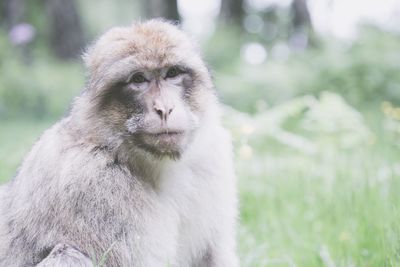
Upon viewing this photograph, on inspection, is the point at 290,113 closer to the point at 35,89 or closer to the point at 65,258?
the point at 65,258

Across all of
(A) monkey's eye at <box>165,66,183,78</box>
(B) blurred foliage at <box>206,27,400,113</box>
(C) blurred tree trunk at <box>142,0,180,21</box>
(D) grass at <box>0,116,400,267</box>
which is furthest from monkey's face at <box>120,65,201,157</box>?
(C) blurred tree trunk at <box>142,0,180,21</box>

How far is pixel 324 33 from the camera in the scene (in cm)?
984

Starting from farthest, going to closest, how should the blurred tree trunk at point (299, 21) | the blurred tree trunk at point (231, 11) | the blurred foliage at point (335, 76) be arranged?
the blurred tree trunk at point (231, 11) → the blurred tree trunk at point (299, 21) → the blurred foliage at point (335, 76)

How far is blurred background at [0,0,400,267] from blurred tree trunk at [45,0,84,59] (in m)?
0.02

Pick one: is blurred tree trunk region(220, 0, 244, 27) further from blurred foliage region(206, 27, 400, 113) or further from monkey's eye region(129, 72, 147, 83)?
monkey's eye region(129, 72, 147, 83)

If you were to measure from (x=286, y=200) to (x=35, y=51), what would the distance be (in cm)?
1136

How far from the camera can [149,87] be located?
297 centimetres

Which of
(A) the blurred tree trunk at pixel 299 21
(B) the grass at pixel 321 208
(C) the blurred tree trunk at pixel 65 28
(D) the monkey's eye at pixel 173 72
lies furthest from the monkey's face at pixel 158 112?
(C) the blurred tree trunk at pixel 65 28

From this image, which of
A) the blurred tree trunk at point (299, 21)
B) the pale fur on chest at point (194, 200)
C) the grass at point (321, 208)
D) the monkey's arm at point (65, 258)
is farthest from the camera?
the blurred tree trunk at point (299, 21)

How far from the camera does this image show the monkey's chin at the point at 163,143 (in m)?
2.91

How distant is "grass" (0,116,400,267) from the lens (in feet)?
12.2

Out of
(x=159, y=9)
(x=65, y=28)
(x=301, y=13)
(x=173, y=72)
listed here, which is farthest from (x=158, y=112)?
(x=301, y=13)

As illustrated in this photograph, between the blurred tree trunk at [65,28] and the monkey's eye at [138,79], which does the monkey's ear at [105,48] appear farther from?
the blurred tree trunk at [65,28]

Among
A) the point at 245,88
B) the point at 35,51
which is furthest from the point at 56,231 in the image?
the point at 35,51
